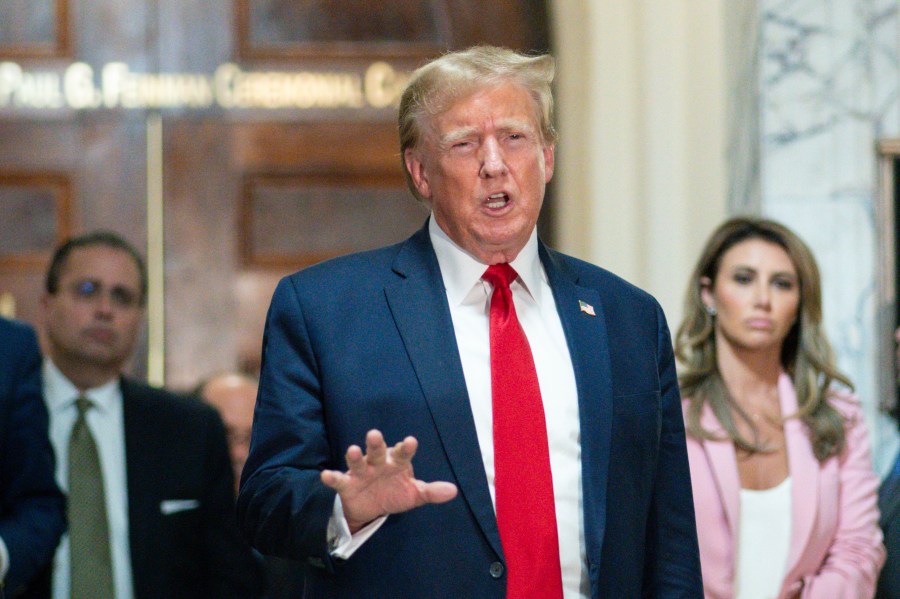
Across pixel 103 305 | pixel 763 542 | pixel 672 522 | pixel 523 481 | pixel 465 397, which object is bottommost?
pixel 763 542

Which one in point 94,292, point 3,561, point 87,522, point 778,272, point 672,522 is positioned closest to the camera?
point 672,522

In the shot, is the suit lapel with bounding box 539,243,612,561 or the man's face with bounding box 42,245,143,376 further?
the man's face with bounding box 42,245,143,376

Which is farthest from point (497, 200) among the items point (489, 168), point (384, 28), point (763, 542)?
point (384, 28)

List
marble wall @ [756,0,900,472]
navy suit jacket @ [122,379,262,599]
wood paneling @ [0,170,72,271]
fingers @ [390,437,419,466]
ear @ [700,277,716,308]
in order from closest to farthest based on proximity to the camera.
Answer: fingers @ [390,437,419,466] < navy suit jacket @ [122,379,262,599] < ear @ [700,277,716,308] < marble wall @ [756,0,900,472] < wood paneling @ [0,170,72,271]

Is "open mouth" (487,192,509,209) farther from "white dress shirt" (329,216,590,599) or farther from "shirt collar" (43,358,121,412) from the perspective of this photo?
"shirt collar" (43,358,121,412)

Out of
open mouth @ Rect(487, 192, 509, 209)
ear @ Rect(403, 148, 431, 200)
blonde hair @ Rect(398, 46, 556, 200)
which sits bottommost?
open mouth @ Rect(487, 192, 509, 209)

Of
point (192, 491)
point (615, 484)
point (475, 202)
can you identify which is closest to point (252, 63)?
point (192, 491)

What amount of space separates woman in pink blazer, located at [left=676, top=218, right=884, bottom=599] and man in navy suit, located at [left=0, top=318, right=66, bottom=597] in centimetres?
167

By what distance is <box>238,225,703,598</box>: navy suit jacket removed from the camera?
2.18 meters

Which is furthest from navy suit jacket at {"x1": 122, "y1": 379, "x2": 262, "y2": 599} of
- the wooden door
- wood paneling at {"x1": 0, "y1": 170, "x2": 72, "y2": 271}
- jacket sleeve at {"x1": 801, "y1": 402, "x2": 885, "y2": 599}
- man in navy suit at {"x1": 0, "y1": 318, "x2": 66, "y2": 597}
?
jacket sleeve at {"x1": 801, "y1": 402, "x2": 885, "y2": 599}

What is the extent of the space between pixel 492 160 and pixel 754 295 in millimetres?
1731

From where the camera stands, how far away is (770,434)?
3.67 metres

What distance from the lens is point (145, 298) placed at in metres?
4.14

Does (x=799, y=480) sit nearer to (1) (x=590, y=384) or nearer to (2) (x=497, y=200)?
(1) (x=590, y=384)
